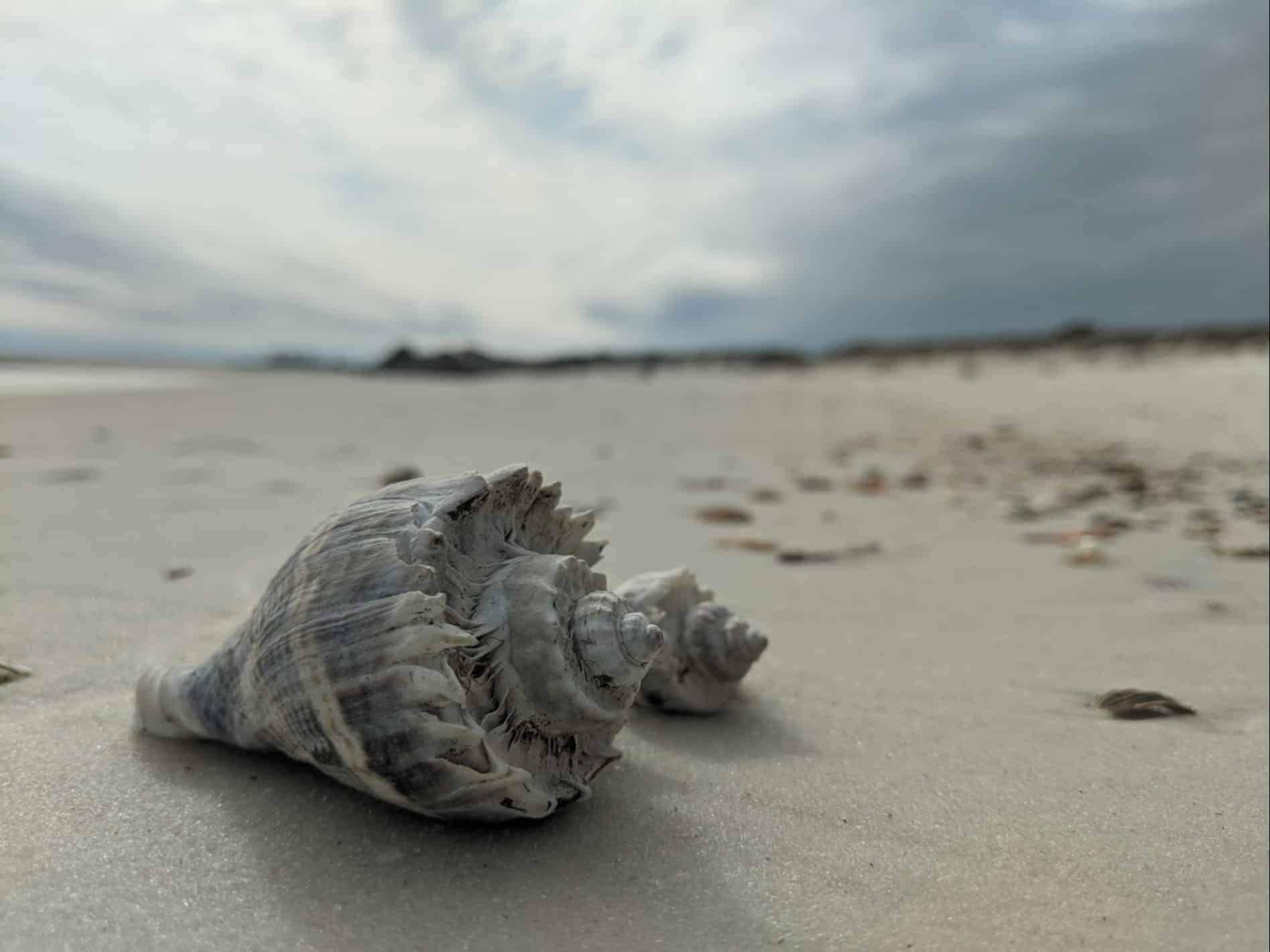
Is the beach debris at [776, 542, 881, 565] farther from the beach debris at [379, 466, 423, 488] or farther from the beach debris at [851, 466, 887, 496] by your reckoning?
the beach debris at [379, 466, 423, 488]

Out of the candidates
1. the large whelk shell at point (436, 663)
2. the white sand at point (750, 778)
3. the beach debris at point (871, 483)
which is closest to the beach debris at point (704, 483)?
the beach debris at point (871, 483)

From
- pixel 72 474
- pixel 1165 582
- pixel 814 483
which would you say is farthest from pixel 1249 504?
pixel 72 474

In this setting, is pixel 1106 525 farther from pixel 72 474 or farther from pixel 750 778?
pixel 72 474

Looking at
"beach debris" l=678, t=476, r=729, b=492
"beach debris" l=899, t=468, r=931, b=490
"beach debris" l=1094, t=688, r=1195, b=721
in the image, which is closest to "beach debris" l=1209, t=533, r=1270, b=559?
"beach debris" l=1094, t=688, r=1195, b=721

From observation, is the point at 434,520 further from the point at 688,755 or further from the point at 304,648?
the point at 688,755

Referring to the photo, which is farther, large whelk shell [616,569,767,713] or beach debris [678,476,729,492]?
beach debris [678,476,729,492]

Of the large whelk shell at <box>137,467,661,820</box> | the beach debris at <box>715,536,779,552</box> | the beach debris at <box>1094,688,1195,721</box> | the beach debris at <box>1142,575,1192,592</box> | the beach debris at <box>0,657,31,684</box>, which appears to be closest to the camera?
the large whelk shell at <box>137,467,661,820</box>

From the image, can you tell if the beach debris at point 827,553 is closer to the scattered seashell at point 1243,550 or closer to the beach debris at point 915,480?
the scattered seashell at point 1243,550
